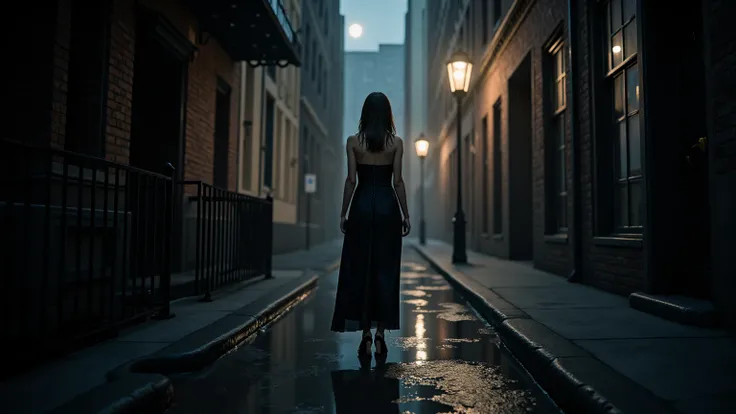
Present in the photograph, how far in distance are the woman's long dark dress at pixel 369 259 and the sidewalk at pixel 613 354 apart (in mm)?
1051

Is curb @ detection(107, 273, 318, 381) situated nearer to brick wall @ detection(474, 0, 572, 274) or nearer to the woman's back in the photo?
the woman's back

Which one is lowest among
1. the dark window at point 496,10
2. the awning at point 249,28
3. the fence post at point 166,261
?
the fence post at point 166,261

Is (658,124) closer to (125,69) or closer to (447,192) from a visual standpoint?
(125,69)

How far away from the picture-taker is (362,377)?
3.38 m

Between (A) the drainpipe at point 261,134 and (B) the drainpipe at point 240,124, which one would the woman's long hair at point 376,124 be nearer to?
(B) the drainpipe at point 240,124

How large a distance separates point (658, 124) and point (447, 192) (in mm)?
21931

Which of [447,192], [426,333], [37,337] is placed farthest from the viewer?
[447,192]

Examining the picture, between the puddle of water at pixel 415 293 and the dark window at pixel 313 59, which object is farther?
the dark window at pixel 313 59

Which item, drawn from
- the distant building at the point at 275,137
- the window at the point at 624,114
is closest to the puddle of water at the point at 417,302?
the window at the point at 624,114

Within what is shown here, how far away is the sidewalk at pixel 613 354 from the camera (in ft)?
8.41

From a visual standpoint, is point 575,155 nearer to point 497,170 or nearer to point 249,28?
point 249,28

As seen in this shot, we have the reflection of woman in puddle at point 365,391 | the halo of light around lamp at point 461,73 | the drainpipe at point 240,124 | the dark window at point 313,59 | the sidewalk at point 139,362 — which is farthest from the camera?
the dark window at point 313,59

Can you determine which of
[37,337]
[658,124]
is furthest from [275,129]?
[37,337]

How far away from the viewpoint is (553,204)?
947cm
